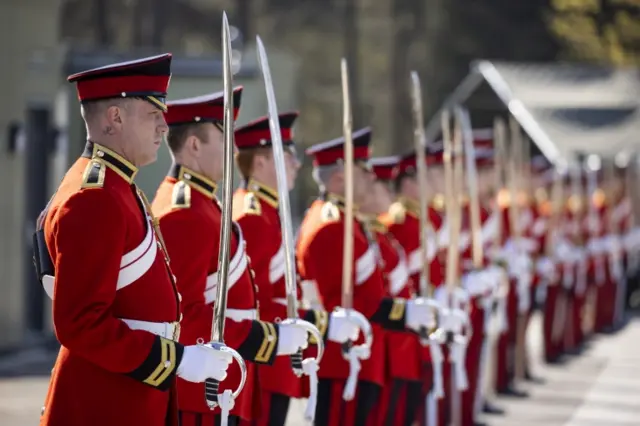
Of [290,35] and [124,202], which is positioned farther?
[290,35]

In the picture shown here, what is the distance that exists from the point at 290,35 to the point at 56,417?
181 feet

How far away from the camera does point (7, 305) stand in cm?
1453

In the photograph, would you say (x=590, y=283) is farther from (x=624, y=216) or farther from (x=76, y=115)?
(x=76, y=115)

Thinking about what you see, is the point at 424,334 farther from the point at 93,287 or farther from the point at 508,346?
the point at 508,346

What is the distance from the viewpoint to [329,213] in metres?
6.78

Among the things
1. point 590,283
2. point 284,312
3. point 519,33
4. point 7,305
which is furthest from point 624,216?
point 519,33

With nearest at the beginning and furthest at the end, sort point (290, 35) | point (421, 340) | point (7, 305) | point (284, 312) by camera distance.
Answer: point (284, 312), point (421, 340), point (7, 305), point (290, 35)

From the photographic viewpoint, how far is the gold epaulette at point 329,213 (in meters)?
6.75

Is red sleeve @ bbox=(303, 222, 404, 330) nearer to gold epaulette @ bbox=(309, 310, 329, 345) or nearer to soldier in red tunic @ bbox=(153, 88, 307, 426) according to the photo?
gold epaulette @ bbox=(309, 310, 329, 345)

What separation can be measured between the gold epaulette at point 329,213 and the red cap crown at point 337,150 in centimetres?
30

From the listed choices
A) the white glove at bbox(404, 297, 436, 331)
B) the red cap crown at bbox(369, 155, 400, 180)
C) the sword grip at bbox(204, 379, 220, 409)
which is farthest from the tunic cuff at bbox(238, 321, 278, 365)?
the red cap crown at bbox(369, 155, 400, 180)

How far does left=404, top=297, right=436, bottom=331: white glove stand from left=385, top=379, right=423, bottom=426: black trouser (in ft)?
1.53

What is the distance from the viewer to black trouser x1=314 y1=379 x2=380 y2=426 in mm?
6746

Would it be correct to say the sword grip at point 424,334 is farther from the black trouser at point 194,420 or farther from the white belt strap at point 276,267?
the black trouser at point 194,420
